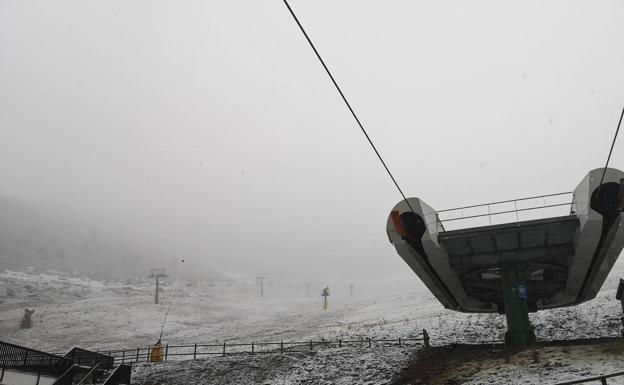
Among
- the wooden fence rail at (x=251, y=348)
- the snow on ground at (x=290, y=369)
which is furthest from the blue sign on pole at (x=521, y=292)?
the snow on ground at (x=290, y=369)

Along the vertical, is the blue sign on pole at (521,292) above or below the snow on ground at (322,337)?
above

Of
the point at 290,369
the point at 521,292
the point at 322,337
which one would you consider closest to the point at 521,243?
the point at 521,292

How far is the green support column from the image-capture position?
22.1 meters

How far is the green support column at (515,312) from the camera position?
2211cm

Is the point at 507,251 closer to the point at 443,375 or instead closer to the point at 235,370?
the point at 443,375

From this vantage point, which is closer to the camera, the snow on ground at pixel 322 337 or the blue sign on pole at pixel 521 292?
the snow on ground at pixel 322 337

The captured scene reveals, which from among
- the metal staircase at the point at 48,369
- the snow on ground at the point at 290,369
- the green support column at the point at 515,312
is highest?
the green support column at the point at 515,312

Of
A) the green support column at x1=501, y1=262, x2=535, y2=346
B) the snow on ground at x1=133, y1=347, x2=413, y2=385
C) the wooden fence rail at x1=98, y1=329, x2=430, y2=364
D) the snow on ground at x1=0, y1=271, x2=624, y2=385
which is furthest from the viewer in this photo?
the wooden fence rail at x1=98, y1=329, x2=430, y2=364

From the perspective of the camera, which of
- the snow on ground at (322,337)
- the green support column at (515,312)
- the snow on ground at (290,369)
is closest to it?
the snow on ground at (322,337)

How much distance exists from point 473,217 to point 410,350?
9341 mm

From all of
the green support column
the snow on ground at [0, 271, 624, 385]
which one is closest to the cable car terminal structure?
the green support column

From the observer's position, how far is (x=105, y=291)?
10994 centimetres

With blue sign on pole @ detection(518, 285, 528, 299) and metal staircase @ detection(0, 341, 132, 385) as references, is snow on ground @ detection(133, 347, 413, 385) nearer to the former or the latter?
metal staircase @ detection(0, 341, 132, 385)

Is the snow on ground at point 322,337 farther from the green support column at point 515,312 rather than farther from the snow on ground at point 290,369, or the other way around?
the green support column at point 515,312
